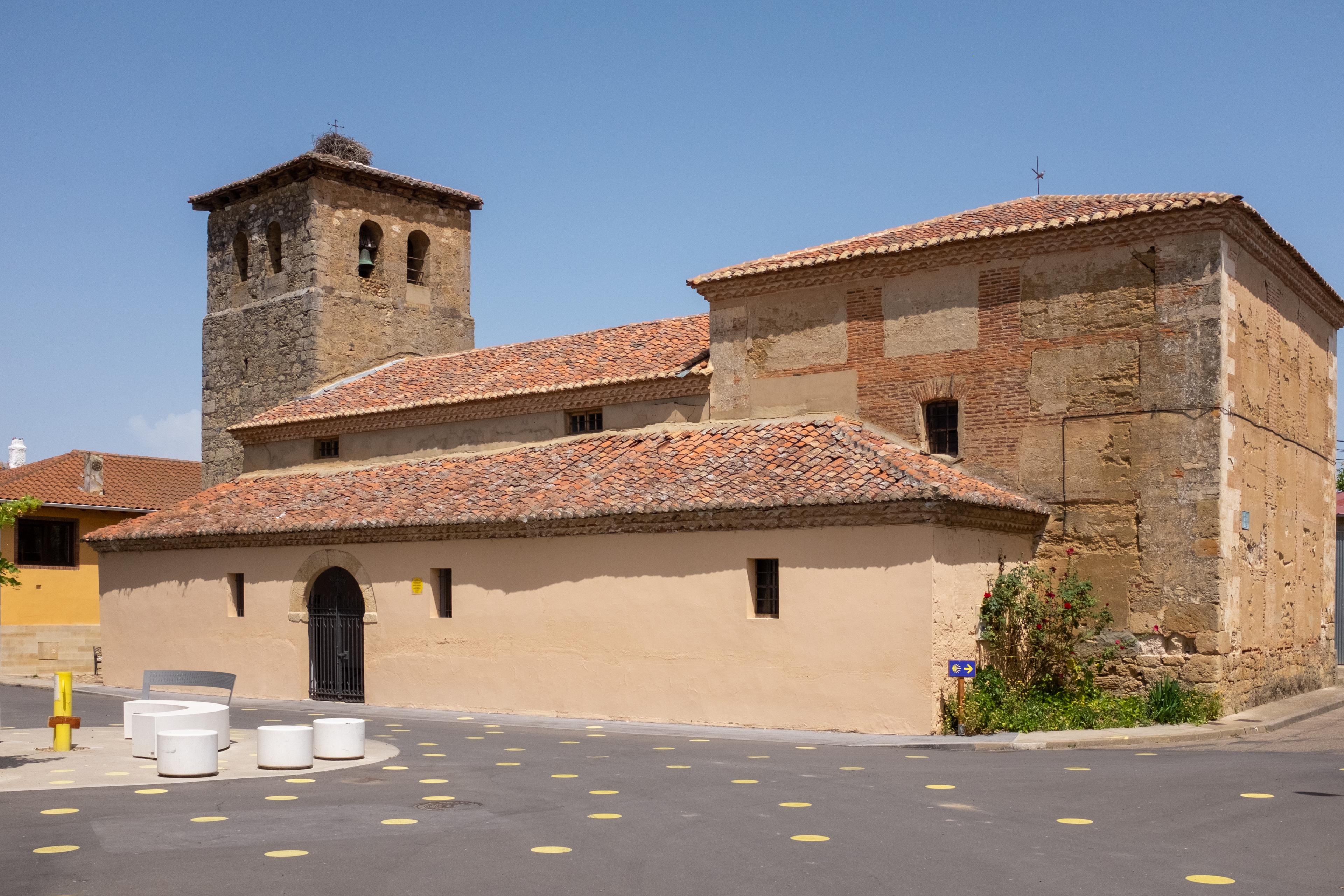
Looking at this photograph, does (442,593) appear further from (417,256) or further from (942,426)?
(417,256)

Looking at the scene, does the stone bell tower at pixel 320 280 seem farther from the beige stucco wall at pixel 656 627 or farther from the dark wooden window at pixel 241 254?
the beige stucco wall at pixel 656 627

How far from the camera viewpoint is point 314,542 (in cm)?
2178

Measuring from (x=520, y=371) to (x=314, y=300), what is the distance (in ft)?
23.1

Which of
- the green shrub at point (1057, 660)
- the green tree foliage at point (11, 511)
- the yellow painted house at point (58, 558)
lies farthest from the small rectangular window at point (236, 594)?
the green shrub at point (1057, 660)

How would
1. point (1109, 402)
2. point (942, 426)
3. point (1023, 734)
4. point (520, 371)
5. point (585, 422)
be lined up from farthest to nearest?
point (520, 371)
point (585, 422)
point (942, 426)
point (1109, 402)
point (1023, 734)

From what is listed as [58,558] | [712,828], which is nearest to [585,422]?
[712,828]

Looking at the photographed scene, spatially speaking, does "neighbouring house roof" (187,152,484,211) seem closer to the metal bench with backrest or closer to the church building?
the church building

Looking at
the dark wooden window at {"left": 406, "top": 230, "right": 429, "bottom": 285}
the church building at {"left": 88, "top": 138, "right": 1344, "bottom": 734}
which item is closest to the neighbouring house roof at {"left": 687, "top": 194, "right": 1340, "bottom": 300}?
the church building at {"left": 88, "top": 138, "right": 1344, "bottom": 734}

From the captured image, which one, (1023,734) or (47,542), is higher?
(47,542)

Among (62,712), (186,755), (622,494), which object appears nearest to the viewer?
(186,755)

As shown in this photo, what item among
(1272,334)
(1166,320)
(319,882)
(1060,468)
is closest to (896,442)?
(1060,468)

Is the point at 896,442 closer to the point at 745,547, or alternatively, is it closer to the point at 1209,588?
the point at 745,547

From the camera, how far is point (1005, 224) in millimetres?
18359

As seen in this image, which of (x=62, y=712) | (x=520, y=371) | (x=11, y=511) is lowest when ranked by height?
(x=62, y=712)
